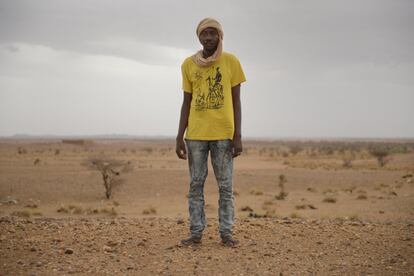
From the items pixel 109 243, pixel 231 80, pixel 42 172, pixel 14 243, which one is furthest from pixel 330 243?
pixel 42 172

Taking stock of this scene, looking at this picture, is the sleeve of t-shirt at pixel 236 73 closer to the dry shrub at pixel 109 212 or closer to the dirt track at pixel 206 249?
the dirt track at pixel 206 249

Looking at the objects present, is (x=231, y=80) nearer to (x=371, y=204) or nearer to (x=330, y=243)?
(x=330, y=243)

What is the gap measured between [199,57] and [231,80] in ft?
1.52

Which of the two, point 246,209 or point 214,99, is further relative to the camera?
point 246,209

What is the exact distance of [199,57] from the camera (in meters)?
5.10

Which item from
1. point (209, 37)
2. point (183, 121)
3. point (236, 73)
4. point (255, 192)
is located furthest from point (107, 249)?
point (255, 192)

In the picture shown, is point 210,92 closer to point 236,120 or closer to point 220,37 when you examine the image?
point 236,120

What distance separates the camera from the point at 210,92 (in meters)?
5.06

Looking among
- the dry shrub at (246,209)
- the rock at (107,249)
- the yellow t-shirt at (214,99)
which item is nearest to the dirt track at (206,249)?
Result: the rock at (107,249)

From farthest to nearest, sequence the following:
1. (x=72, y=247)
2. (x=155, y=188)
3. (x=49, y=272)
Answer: (x=155, y=188) → (x=72, y=247) → (x=49, y=272)

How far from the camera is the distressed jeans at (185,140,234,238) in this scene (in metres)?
5.08

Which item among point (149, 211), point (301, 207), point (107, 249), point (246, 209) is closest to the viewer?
point (107, 249)

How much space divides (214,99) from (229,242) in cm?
167

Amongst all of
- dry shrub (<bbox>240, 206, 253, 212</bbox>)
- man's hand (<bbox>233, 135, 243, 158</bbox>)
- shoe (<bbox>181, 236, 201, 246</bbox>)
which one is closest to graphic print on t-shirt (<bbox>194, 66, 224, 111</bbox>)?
man's hand (<bbox>233, 135, 243, 158</bbox>)
